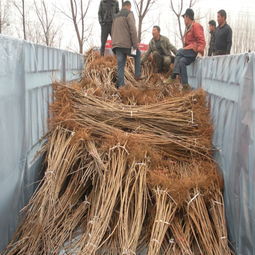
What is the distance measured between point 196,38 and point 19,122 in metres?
3.90

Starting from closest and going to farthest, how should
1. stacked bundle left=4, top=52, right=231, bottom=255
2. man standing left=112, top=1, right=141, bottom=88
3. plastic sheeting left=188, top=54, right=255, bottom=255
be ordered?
plastic sheeting left=188, top=54, right=255, bottom=255 → stacked bundle left=4, top=52, right=231, bottom=255 → man standing left=112, top=1, right=141, bottom=88

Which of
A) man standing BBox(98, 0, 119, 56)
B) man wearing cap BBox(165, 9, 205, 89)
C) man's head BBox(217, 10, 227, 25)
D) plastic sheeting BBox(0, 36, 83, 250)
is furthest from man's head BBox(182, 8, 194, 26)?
plastic sheeting BBox(0, 36, 83, 250)

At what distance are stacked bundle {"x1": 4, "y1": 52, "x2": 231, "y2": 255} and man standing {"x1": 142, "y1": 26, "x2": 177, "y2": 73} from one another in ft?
10.2

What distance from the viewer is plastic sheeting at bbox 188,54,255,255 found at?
7.89 ft

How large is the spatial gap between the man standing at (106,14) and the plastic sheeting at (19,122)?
13.8 ft

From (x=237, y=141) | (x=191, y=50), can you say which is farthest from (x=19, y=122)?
(x=191, y=50)

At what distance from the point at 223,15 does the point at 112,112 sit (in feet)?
13.6

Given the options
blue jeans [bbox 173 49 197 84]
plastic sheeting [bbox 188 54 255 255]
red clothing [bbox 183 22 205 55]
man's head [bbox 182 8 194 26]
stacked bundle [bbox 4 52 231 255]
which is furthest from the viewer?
man's head [bbox 182 8 194 26]

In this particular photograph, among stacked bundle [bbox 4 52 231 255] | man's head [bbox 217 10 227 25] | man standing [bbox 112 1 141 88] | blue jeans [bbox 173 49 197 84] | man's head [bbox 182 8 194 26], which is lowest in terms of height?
stacked bundle [bbox 4 52 231 255]

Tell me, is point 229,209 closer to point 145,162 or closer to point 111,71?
point 145,162

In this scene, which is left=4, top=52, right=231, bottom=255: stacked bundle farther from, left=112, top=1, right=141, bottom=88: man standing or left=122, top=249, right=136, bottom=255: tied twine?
left=112, top=1, right=141, bottom=88: man standing

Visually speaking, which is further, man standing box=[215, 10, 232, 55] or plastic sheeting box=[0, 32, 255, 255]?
man standing box=[215, 10, 232, 55]

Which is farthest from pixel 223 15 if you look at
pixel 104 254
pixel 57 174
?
pixel 104 254

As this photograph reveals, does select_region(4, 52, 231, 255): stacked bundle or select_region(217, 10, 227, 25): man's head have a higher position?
select_region(217, 10, 227, 25): man's head
